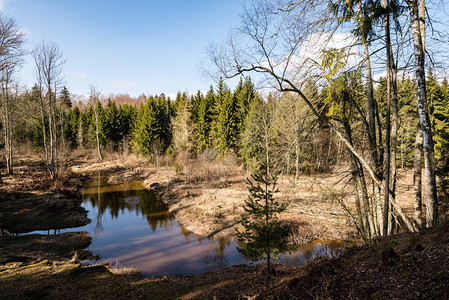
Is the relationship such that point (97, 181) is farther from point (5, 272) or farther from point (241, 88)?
point (241, 88)

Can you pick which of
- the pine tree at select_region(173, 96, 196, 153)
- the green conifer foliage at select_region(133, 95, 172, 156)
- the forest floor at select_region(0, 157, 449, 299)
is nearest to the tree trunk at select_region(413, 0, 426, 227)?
the forest floor at select_region(0, 157, 449, 299)

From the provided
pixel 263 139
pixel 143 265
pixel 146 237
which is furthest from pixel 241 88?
pixel 143 265

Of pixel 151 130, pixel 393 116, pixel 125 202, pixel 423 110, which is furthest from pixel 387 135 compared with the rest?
pixel 151 130

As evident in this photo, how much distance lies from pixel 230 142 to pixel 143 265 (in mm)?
20681

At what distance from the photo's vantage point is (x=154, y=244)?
511 inches

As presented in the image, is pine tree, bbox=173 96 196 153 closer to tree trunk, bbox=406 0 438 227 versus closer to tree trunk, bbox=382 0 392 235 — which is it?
tree trunk, bbox=382 0 392 235

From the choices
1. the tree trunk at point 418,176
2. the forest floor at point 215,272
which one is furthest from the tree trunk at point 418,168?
the forest floor at point 215,272

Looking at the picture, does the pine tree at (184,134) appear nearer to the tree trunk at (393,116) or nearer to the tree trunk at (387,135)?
the tree trunk at (393,116)

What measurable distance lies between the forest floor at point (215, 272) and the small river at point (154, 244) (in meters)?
0.93

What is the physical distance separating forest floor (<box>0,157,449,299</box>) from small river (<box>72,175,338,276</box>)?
36.7 inches

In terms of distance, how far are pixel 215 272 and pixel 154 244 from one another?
517 centimetres

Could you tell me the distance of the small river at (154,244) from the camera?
10.8 metres

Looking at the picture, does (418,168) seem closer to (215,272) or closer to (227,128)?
(215,272)

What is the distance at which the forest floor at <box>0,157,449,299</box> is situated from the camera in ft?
11.1
